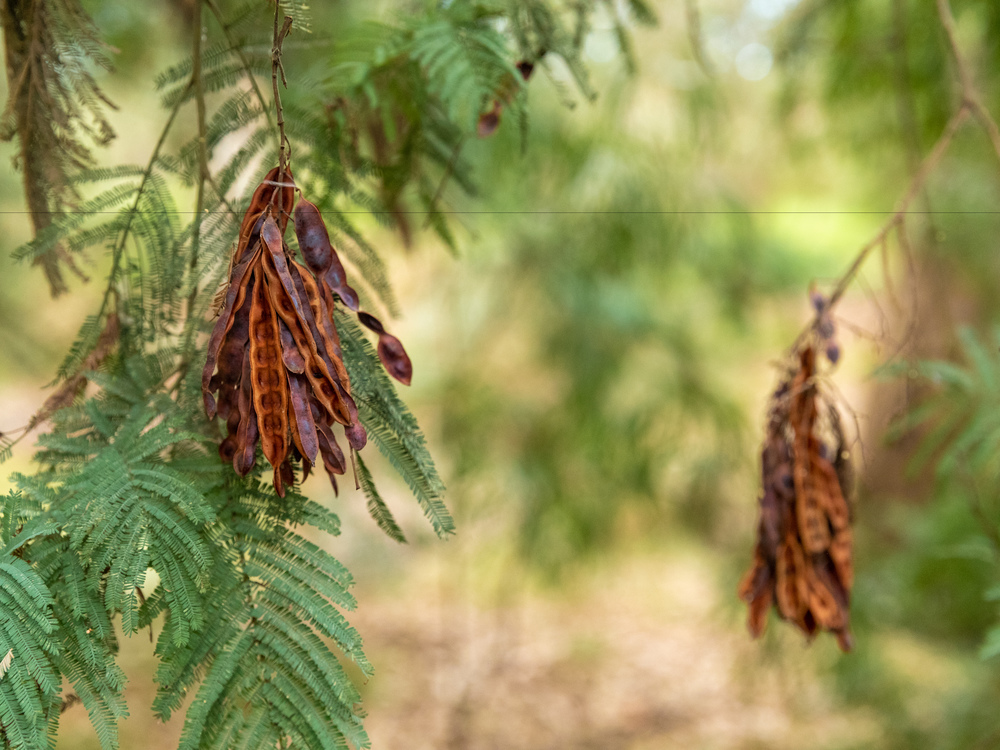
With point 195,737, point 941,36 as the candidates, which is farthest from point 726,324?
point 195,737

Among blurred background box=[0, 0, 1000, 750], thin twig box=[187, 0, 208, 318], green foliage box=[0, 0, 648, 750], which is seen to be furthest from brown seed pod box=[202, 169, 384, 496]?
blurred background box=[0, 0, 1000, 750]

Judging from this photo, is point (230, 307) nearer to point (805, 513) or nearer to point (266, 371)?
point (266, 371)

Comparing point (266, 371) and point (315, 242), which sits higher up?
point (315, 242)

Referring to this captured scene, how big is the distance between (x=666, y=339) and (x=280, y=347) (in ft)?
7.80

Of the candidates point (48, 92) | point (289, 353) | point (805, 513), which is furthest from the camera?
point (805, 513)

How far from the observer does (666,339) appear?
2.77m

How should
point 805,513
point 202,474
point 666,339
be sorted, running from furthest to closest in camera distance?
point 666,339 < point 805,513 < point 202,474

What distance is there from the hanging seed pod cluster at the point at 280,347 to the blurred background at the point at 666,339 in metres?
1.40

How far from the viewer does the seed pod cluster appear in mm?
927

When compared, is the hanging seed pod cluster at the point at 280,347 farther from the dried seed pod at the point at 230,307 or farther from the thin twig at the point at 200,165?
the thin twig at the point at 200,165

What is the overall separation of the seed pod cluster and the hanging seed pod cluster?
63 cm

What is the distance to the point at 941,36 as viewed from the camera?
6.13ft

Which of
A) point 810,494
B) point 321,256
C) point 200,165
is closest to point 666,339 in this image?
point 810,494

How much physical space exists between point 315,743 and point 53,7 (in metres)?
0.83
